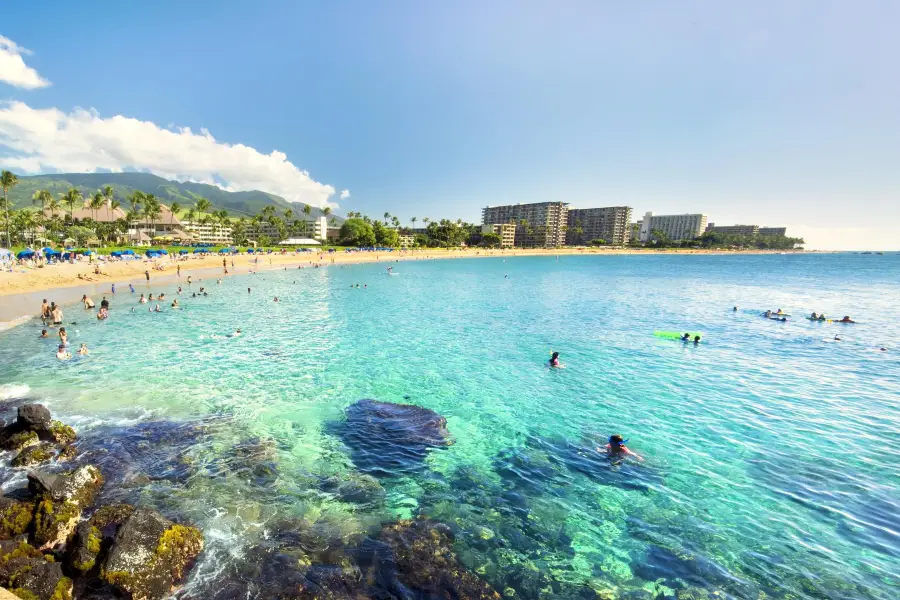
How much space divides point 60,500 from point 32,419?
4978 mm

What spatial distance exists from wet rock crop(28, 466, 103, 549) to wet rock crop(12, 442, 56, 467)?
2225mm

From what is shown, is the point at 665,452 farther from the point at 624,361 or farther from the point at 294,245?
the point at 294,245

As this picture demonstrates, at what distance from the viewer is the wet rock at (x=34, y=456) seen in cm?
962

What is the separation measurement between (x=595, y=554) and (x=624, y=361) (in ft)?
50.1

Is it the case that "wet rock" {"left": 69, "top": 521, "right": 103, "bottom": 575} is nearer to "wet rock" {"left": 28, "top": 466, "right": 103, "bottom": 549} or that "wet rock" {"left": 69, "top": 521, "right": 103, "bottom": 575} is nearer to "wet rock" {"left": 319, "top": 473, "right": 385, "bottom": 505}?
"wet rock" {"left": 28, "top": 466, "right": 103, "bottom": 549}

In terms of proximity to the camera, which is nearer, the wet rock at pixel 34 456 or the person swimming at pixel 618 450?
the wet rock at pixel 34 456

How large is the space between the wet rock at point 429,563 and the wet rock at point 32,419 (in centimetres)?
1083

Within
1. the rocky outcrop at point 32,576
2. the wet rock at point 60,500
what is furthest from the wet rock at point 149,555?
the wet rock at point 60,500

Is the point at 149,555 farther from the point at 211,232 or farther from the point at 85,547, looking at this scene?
the point at 211,232

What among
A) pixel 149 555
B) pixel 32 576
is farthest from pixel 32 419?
pixel 149 555

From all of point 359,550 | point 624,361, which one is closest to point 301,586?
point 359,550

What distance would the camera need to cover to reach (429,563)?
23.0 ft

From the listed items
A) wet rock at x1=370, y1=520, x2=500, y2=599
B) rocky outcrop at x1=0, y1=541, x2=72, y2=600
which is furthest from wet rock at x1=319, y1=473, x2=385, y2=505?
rocky outcrop at x1=0, y1=541, x2=72, y2=600

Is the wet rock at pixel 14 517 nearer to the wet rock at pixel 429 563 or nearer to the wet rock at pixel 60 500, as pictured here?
the wet rock at pixel 60 500
